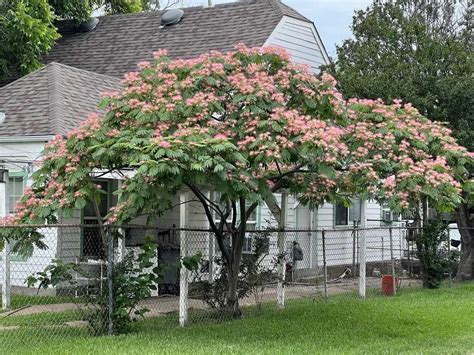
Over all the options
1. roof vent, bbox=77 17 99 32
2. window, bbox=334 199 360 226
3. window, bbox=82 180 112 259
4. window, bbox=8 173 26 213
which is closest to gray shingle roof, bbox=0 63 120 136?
window, bbox=8 173 26 213

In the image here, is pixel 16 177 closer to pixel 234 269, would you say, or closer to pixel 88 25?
pixel 234 269

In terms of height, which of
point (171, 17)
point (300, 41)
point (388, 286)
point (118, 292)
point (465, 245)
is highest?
point (171, 17)

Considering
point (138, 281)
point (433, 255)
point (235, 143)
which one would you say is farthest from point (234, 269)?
point (433, 255)

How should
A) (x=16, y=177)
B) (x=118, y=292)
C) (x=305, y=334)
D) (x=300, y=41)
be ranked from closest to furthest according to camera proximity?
(x=118, y=292)
(x=305, y=334)
(x=16, y=177)
(x=300, y=41)

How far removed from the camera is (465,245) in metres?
19.8

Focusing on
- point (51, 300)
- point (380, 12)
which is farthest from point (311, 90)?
point (380, 12)

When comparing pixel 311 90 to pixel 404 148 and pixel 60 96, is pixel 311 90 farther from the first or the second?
pixel 60 96

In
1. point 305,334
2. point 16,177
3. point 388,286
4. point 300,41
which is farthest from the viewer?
point 300,41

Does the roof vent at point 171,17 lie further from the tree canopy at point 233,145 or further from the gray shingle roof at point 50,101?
the tree canopy at point 233,145

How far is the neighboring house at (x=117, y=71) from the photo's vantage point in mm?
15406

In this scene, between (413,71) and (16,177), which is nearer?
(16,177)

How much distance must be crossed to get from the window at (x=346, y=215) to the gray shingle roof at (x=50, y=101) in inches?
299

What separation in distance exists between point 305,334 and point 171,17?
13970 millimetres

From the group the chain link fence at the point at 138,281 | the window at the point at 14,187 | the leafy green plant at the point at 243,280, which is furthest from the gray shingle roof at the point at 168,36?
the leafy green plant at the point at 243,280
